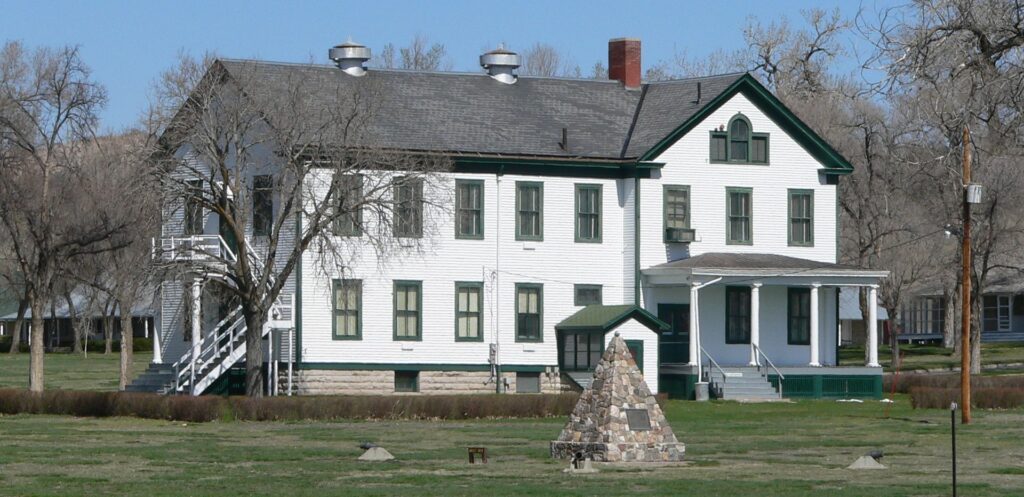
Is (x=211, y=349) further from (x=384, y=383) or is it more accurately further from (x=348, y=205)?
(x=348, y=205)

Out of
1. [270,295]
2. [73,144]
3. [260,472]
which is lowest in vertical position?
[260,472]

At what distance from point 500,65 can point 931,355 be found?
31.8 m

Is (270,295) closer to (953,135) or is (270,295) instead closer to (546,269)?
(546,269)

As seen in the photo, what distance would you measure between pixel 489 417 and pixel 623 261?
40.6 feet

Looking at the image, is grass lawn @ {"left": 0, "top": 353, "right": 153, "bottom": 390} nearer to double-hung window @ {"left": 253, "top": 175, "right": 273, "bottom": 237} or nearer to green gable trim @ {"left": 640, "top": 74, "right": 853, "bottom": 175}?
double-hung window @ {"left": 253, "top": 175, "right": 273, "bottom": 237}

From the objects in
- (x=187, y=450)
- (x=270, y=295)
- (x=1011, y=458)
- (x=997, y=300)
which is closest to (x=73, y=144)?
(x=270, y=295)

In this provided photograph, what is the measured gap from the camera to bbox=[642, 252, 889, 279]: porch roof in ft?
172

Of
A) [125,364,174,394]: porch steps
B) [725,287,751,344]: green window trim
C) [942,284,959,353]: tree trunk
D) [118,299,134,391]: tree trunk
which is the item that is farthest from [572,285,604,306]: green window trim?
[942,284,959,353]: tree trunk

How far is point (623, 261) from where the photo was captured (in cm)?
5438

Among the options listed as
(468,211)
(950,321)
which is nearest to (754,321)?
(468,211)

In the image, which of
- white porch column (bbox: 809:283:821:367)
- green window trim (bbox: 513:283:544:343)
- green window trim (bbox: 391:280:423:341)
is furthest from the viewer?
white porch column (bbox: 809:283:821:367)

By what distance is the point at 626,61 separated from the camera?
58.8m

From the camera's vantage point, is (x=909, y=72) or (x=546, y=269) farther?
(x=546, y=269)

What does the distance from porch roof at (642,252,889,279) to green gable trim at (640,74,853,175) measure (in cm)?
319
